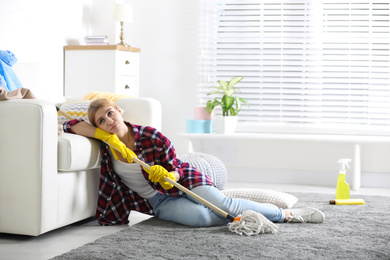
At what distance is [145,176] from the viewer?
287 centimetres

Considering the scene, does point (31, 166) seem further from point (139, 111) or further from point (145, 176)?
point (139, 111)

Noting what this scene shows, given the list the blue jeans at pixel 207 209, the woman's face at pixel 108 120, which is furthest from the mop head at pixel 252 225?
the woman's face at pixel 108 120

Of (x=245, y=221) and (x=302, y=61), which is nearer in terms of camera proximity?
(x=245, y=221)

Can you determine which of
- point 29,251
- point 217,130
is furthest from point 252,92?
point 29,251

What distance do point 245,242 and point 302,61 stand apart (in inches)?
112

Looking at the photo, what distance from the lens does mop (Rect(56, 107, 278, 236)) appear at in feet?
8.75

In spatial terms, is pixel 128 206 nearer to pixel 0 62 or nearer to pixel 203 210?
pixel 203 210

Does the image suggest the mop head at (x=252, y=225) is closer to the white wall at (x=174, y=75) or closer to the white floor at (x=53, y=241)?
the white floor at (x=53, y=241)

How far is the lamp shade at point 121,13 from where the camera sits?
500 centimetres

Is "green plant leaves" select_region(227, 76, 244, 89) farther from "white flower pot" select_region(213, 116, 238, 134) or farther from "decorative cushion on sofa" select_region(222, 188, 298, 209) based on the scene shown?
"decorative cushion on sofa" select_region(222, 188, 298, 209)

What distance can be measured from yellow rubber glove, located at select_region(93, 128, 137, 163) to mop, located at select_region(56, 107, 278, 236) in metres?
0.04

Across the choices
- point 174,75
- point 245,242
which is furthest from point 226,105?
point 245,242

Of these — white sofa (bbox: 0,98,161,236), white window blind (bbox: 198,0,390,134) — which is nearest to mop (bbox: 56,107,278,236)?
white sofa (bbox: 0,98,161,236)

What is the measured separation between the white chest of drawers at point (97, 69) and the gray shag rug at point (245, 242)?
2068mm
